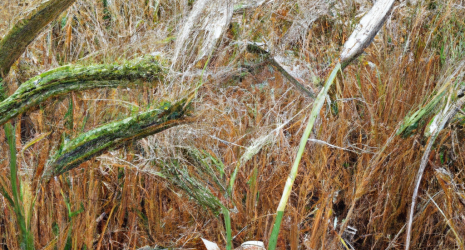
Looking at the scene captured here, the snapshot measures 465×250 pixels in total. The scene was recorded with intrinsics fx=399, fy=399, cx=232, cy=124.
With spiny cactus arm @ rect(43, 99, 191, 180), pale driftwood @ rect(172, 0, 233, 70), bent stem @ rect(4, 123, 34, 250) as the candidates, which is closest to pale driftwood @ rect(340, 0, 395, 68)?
pale driftwood @ rect(172, 0, 233, 70)

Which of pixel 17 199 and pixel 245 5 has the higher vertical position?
pixel 245 5

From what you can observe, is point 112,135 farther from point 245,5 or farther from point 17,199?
point 245,5

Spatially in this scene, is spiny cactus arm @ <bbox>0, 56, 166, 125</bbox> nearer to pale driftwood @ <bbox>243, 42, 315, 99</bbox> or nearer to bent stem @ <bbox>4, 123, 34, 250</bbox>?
bent stem @ <bbox>4, 123, 34, 250</bbox>

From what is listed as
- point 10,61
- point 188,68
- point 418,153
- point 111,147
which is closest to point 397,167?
point 418,153

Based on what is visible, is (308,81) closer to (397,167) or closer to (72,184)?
(397,167)

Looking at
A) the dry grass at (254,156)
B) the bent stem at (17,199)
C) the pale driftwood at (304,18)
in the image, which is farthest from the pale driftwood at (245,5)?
the bent stem at (17,199)

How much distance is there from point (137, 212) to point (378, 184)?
0.67m

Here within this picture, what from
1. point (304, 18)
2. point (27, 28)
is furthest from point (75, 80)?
point (304, 18)

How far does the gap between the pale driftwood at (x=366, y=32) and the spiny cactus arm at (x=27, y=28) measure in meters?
0.59

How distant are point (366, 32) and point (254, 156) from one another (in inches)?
17.8

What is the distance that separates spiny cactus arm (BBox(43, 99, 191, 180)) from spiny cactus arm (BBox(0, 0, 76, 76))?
21 cm

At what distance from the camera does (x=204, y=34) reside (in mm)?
867

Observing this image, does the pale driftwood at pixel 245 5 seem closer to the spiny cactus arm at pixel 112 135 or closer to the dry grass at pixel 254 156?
the dry grass at pixel 254 156

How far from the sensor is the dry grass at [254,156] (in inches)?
38.9
